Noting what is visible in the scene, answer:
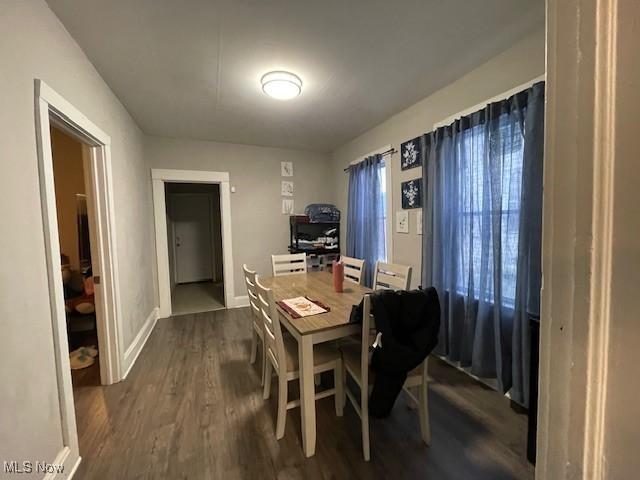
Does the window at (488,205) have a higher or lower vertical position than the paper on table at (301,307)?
higher

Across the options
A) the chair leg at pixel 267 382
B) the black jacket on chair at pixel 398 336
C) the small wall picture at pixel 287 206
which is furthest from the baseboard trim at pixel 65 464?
the small wall picture at pixel 287 206

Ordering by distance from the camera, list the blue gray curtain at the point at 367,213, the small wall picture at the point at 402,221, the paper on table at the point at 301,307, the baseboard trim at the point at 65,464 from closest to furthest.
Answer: the baseboard trim at the point at 65,464 → the paper on table at the point at 301,307 → the small wall picture at the point at 402,221 → the blue gray curtain at the point at 367,213

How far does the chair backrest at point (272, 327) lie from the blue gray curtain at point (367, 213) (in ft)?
6.29

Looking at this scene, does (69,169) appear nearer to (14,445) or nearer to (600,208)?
(14,445)

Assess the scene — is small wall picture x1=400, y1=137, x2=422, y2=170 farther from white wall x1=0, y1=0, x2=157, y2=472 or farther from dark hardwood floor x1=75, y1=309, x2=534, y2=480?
white wall x1=0, y1=0, x2=157, y2=472

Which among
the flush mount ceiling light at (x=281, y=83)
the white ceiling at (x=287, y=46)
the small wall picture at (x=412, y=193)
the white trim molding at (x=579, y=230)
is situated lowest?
the white trim molding at (x=579, y=230)

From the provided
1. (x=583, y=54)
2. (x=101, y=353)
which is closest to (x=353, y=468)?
(x=583, y=54)

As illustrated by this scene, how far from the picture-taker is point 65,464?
4.61 ft

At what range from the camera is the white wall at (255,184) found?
3807 millimetres

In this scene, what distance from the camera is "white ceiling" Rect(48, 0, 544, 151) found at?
154 cm

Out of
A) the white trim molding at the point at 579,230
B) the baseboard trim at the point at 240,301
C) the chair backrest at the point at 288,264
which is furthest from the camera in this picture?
the baseboard trim at the point at 240,301

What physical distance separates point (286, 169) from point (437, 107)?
237 cm

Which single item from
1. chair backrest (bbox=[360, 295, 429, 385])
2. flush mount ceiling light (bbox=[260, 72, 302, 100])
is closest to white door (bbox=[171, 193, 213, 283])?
flush mount ceiling light (bbox=[260, 72, 302, 100])

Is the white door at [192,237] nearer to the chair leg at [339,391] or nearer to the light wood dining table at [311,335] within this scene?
the light wood dining table at [311,335]
